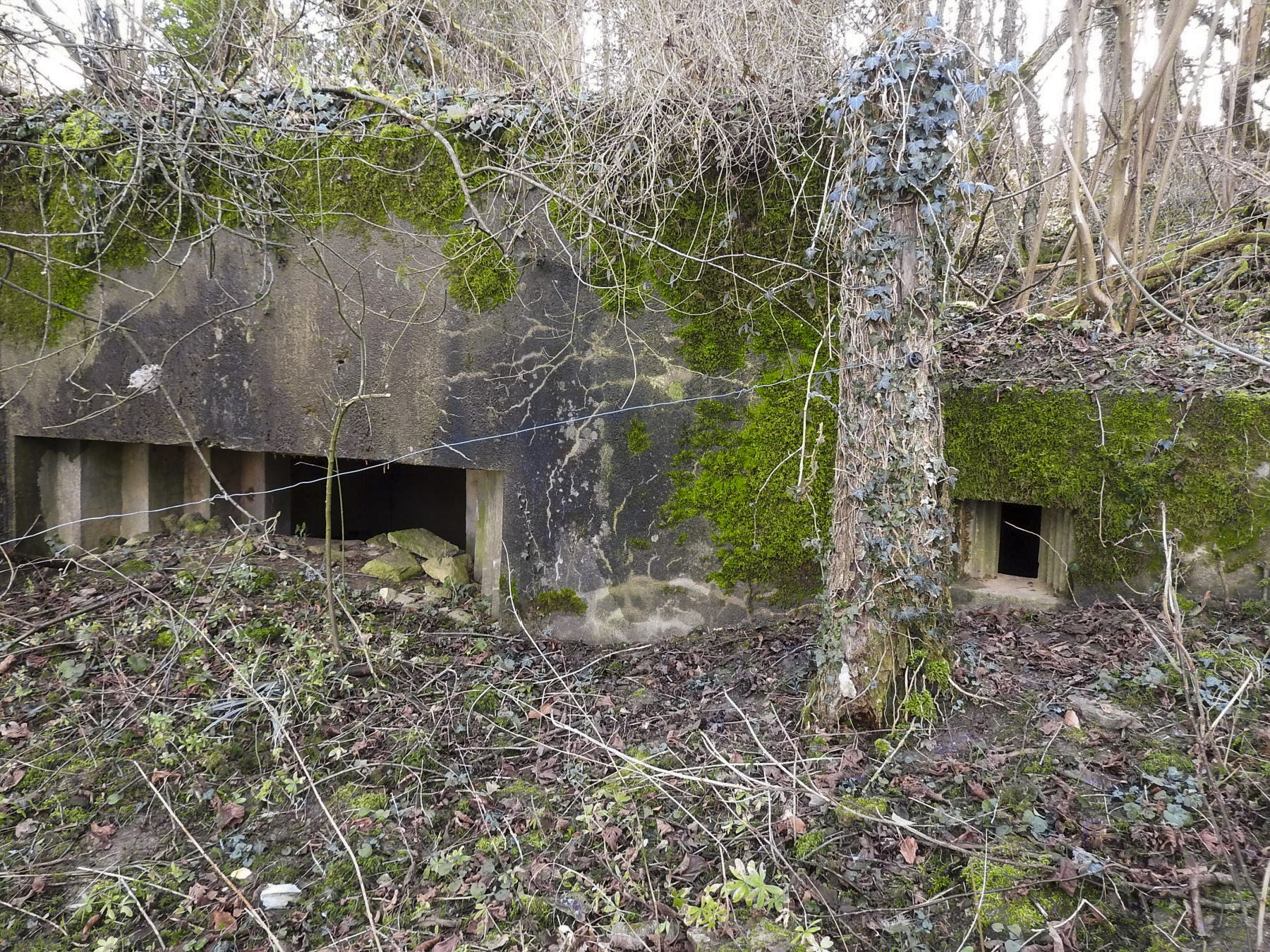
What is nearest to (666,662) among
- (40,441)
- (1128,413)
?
(1128,413)

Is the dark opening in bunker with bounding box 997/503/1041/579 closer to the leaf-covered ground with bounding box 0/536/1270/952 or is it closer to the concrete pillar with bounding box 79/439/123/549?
the leaf-covered ground with bounding box 0/536/1270/952

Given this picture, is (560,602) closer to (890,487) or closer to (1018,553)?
(890,487)

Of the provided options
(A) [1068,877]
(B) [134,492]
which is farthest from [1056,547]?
(B) [134,492]

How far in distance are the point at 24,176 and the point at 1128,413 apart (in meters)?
6.32

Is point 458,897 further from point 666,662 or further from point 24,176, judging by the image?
point 24,176

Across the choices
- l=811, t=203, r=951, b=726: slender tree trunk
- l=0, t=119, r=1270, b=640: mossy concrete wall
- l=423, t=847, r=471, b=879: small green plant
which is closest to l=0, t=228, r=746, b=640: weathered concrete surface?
l=0, t=119, r=1270, b=640: mossy concrete wall

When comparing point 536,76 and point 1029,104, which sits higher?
point 1029,104

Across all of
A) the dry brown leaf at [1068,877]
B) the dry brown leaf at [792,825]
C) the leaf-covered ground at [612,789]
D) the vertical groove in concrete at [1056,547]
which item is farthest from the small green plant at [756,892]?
the vertical groove in concrete at [1056,547]

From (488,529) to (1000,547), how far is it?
10.4ft

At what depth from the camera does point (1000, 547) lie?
13.9 ft

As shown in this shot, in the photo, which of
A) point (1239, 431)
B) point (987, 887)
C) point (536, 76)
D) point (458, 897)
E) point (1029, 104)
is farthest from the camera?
point (1029, 104)

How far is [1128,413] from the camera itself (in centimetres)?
345

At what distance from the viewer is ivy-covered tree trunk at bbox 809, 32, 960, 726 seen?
255 cm

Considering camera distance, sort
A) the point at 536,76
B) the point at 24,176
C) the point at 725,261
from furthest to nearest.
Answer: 1. the point at 24,176
2. the point at 536,76
3. the point at 725,261
